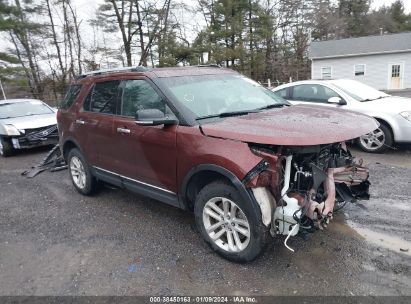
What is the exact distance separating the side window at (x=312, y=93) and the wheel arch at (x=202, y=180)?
4.91m

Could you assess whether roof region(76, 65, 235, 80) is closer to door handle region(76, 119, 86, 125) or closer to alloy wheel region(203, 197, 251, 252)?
door handle region(76, 119, 86, 125)

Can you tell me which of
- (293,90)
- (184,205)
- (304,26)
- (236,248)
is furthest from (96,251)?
(304,26)

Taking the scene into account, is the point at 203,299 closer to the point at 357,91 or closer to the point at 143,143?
the point at 143,143

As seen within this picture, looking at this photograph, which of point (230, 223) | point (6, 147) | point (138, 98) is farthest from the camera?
point (6, 147)

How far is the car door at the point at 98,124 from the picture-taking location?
178 inches

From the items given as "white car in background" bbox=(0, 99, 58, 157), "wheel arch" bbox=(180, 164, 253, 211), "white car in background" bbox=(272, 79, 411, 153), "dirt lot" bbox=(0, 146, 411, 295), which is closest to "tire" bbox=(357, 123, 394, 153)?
"white car in background" bbox=(272, 79, 411, 153)

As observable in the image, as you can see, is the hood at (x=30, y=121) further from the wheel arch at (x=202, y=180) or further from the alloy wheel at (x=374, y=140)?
the alloy wheel at (x=374, y=140)

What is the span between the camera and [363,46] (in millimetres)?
26203

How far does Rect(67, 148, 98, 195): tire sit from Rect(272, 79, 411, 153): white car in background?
4156mm

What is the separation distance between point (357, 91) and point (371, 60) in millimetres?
21047

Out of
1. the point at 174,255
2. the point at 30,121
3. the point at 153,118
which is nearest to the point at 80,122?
the point at 153,118

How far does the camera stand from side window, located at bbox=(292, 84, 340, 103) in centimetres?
750

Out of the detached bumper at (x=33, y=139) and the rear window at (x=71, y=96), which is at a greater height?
the rear window at (x=71, y=96)

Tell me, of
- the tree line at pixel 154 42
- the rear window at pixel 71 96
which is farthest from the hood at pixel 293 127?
the tree line at pixel 154 42
